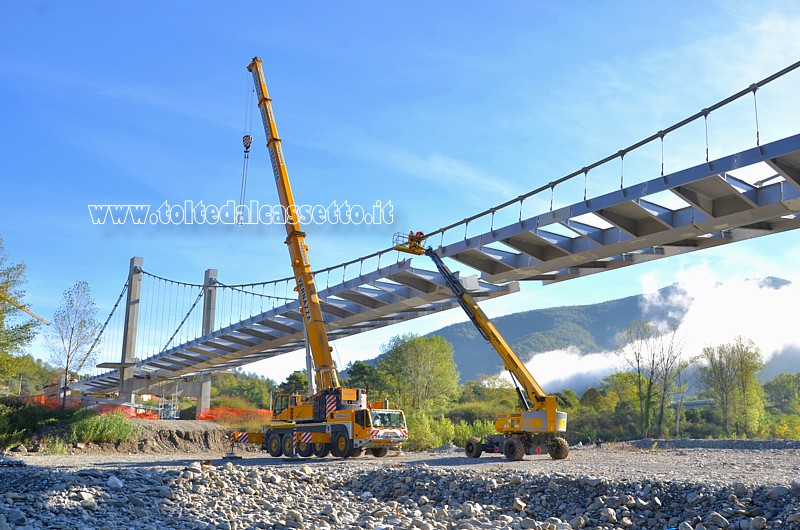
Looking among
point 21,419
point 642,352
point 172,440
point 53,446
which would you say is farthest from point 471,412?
point 21,419

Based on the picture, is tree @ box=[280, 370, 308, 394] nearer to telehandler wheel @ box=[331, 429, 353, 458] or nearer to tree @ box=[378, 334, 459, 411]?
tree @ box=[378, 334, 459, 411]

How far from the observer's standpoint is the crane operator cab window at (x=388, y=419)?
21.7 metres

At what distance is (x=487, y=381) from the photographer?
70562mm

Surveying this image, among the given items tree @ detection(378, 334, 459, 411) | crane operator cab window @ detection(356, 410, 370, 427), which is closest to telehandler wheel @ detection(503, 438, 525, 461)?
crane operator cab window @ detection(356, 410, 370, 427)

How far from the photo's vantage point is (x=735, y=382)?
4534 centimetres

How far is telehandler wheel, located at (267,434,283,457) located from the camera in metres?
24.6

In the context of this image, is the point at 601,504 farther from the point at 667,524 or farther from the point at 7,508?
the point at 7,508

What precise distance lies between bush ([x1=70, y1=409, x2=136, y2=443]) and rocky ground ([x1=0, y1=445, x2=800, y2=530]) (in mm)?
14793

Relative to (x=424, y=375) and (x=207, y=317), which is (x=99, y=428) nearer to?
(x=207, y=317)

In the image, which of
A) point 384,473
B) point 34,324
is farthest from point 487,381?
point 384,473

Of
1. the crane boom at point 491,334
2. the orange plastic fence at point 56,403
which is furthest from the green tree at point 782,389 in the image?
the crane boom at point 491,334

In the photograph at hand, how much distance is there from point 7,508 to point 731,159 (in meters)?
15.0

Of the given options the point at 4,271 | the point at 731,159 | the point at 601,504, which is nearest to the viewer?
the point at 601,504

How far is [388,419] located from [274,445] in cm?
523
